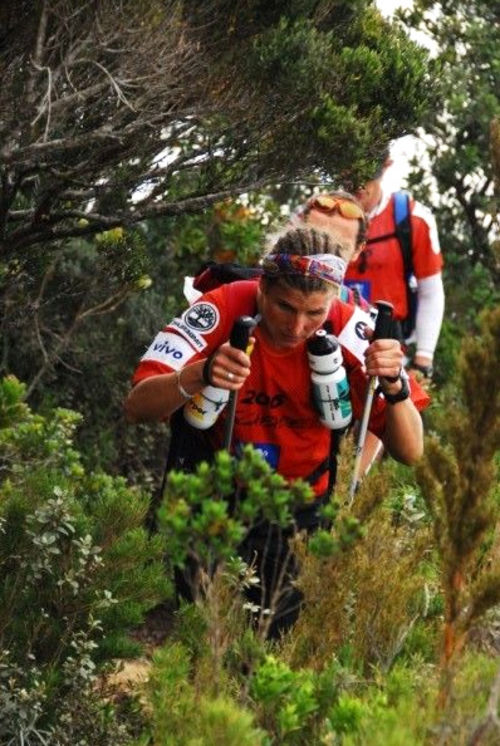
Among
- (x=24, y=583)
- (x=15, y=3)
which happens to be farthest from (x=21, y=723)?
(x=15, y=3)

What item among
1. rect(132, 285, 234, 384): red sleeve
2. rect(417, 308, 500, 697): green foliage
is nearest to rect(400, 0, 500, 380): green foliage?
rect(132, 285, 234, 384): red sleeve

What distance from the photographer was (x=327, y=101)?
19.7ft

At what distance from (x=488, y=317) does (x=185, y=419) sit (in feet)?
6.08

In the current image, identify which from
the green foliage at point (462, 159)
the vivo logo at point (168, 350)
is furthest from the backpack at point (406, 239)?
the vivo logo at point (168, 350)

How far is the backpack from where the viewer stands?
28.1 ft

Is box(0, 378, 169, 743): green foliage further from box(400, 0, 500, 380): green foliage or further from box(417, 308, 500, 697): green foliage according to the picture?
box(400, 0, 500, 380): green foliage

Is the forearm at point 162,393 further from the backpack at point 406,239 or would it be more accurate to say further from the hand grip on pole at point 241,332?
the backpack at point 406,239

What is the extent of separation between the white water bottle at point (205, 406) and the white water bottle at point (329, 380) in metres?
0.33

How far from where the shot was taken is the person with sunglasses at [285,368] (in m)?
5.47

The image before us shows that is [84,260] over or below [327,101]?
below

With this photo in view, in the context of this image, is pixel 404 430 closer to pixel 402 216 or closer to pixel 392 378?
pixel 392 378

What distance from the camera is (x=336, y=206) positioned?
21.0 feet

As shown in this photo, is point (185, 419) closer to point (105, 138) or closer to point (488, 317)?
point (105, 138)

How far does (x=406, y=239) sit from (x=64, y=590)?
151 inches
